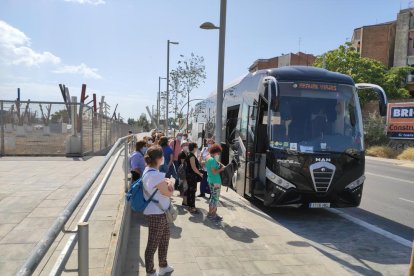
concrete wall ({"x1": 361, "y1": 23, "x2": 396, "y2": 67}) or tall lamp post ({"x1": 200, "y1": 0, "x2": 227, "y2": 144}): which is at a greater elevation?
concrete wall ({"x1": 361, "y1": 23, "x2": 396, "y2": 67})

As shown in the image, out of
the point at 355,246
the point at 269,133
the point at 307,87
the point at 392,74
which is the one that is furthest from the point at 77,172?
the point at 392,74

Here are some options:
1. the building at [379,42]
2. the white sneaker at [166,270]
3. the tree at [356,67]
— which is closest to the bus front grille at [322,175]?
the white sneaker at [166,270]

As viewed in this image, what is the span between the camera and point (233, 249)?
669cm

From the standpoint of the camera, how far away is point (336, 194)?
8.95 m

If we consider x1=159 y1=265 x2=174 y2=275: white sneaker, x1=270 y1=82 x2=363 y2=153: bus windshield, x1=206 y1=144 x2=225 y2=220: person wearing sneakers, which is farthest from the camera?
x1=270 y1=82 x2=363 y2=153: bus windshield

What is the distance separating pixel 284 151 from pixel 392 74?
50093mm

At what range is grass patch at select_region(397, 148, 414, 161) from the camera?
28286 millimetres

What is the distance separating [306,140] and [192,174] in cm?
259

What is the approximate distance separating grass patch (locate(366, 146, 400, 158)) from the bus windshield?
79.1 ft

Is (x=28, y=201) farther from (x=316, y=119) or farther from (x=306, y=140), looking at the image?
(x=316, y=119)

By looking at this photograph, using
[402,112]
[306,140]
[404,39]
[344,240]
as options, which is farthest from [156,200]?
[404,39]

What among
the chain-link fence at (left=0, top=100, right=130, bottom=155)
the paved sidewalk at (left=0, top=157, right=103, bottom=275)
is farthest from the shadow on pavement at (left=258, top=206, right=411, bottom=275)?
the chain-link fence at (left=0, top=100, right=130, bottom=155)

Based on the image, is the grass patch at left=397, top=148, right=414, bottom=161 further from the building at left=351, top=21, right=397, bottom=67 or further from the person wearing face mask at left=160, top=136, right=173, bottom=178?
the building at left=351, top=21, right=397, bottom=67

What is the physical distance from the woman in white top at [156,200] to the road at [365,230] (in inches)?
112
